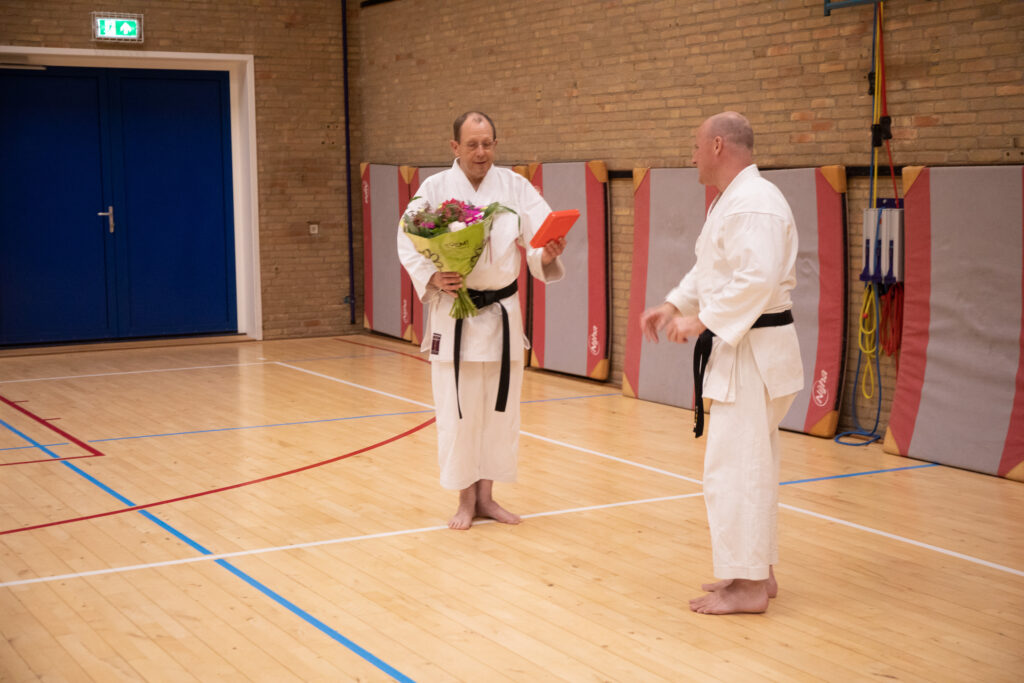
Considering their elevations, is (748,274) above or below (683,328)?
above

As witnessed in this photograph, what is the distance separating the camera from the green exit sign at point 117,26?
10250 millimetres

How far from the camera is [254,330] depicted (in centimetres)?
1143

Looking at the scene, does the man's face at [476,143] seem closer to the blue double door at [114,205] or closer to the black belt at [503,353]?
the black belt at [503,353]

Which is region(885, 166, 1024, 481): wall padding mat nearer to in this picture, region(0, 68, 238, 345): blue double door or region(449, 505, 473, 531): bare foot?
region(449, 505, 473, 531): bare foot

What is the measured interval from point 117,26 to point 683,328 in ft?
27.7

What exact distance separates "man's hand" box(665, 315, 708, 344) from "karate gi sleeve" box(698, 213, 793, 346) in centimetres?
4

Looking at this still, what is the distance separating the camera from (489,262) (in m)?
4.68

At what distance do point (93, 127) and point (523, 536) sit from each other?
7690 millimetres

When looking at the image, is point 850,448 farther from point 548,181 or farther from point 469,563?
point 548,181

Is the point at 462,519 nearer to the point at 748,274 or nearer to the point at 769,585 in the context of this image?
the point at 769,585

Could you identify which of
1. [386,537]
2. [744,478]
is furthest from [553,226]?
[386,537]

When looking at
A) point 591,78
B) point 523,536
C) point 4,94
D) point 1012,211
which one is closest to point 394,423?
point 523,536

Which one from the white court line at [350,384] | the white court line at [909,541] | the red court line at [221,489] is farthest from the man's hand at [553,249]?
the white court line at [350,384]

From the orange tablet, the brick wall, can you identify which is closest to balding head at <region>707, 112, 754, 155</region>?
the orange tablet
